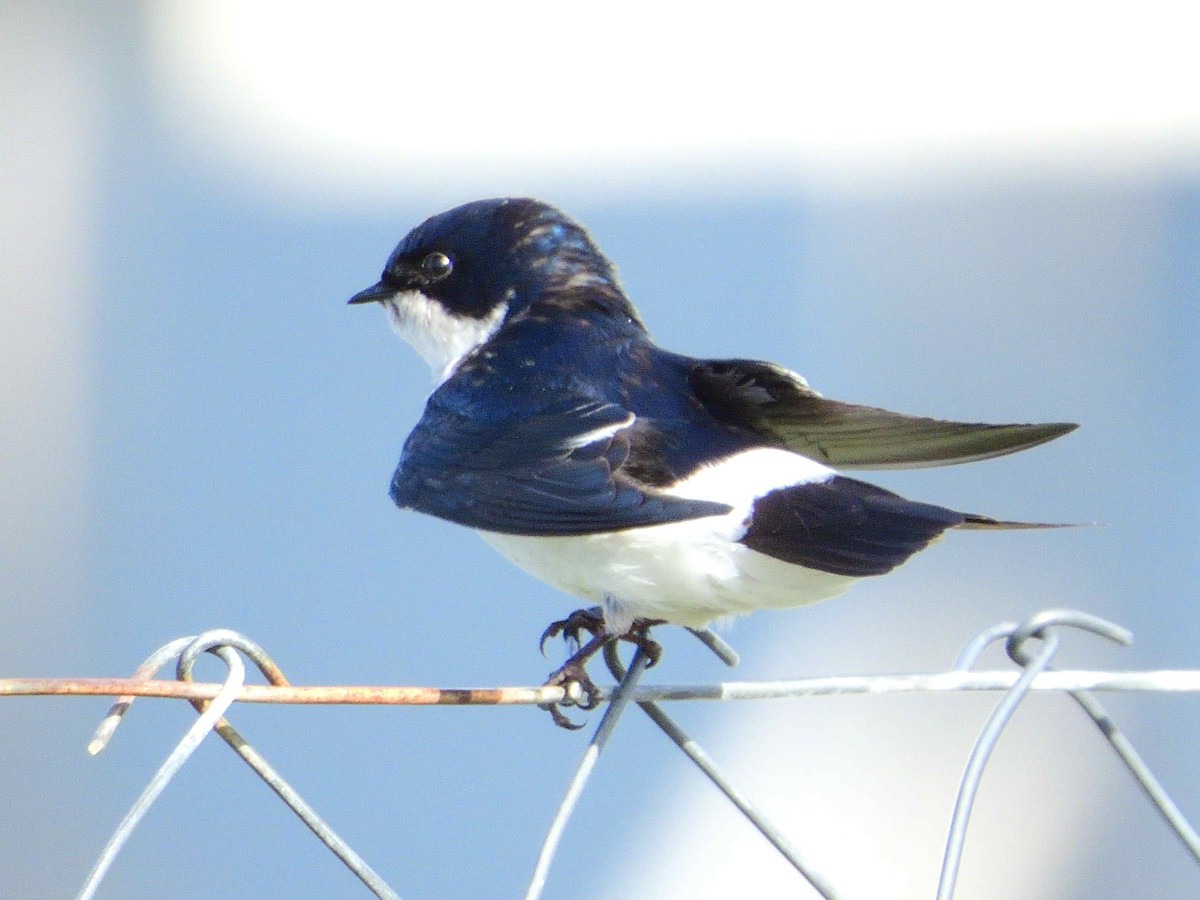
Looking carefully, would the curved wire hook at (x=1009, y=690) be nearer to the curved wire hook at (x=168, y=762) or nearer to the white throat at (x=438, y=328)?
the curved wire hook at (x=168, y=762)

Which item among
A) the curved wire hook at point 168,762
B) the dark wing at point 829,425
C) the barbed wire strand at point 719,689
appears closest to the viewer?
the curved wire hook at point 168,762

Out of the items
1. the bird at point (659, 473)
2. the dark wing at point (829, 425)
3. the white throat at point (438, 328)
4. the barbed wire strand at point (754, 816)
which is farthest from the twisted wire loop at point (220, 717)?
the white throat at point (438, 328)

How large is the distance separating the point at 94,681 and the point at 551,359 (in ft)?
2.34

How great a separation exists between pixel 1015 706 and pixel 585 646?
0.41m

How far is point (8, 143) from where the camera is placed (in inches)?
125

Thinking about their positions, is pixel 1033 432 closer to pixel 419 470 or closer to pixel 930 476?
pixel 419 470

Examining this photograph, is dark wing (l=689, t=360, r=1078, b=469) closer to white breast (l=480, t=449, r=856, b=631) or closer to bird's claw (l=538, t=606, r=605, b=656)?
white breast (l=480, t=449, r=856, b=631)

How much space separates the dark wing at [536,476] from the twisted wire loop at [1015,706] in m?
0.27

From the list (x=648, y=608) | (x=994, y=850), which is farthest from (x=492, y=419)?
(x=994, y=850)

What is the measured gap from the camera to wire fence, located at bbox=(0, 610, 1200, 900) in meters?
0.75

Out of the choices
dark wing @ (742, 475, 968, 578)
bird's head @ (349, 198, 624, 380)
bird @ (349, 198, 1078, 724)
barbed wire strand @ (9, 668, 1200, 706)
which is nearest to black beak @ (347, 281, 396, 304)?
bird's head @ (349, 198, 624, 380)

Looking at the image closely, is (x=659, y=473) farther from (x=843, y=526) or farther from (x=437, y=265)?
(x=437, y=265)

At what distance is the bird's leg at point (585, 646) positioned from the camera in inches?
45.7

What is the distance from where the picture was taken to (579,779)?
0.87 m
